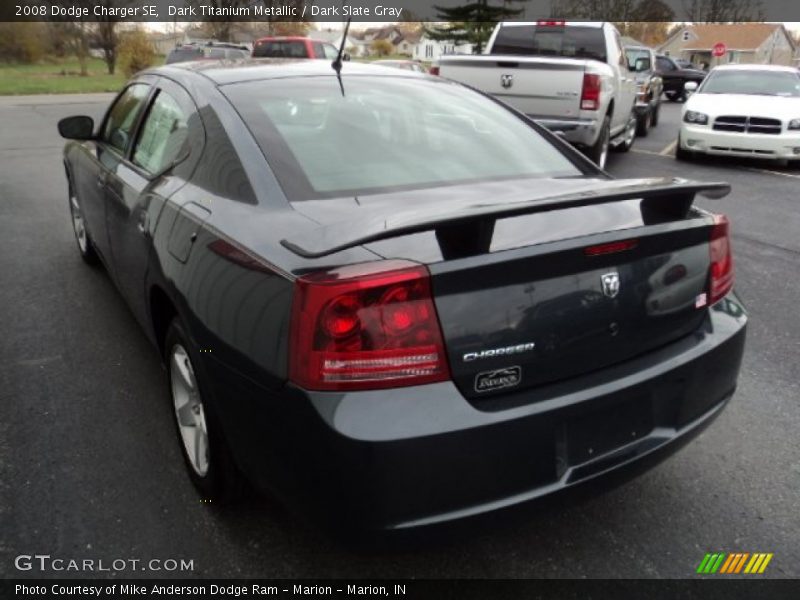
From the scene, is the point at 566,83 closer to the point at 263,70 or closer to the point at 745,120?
the point at 745,120

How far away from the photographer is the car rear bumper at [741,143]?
389 inches

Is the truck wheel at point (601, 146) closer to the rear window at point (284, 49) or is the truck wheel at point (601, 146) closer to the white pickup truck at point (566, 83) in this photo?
the white pickup truck at point (566, 83)

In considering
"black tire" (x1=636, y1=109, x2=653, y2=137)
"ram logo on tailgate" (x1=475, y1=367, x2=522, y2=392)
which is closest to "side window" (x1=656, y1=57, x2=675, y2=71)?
"black tire" (x1=636, y1=109, x2=653, y2=137)

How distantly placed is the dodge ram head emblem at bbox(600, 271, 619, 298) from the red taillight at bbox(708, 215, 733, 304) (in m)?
0.52

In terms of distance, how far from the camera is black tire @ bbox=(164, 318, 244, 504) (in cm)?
232

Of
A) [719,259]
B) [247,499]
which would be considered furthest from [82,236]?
[719,259]

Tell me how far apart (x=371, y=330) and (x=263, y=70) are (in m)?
1.82

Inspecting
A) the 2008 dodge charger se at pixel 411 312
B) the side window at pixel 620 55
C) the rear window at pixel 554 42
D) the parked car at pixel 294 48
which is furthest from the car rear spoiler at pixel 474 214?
the parked car at pixel 294 48

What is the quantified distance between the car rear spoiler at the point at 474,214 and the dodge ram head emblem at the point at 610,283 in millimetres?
212

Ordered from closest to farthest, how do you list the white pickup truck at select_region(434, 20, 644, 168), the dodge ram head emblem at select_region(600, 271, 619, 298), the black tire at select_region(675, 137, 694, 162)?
the dodge ram head emblem at select_region(600, 271, 619, 298) → the white pickup truck at select_region(434, 20, 644, 168) → the black tire at select_region(675, 137, 694, 162)

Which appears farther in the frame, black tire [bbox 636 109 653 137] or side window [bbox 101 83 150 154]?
black tire [bbox 636 109 653 137]

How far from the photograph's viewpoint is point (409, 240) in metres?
1.92

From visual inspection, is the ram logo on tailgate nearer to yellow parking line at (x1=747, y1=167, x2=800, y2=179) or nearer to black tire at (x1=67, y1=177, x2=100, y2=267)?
black tire at (x1=67, y1=177, x2=100, y2=267)

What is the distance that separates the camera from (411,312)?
177 centimetres
